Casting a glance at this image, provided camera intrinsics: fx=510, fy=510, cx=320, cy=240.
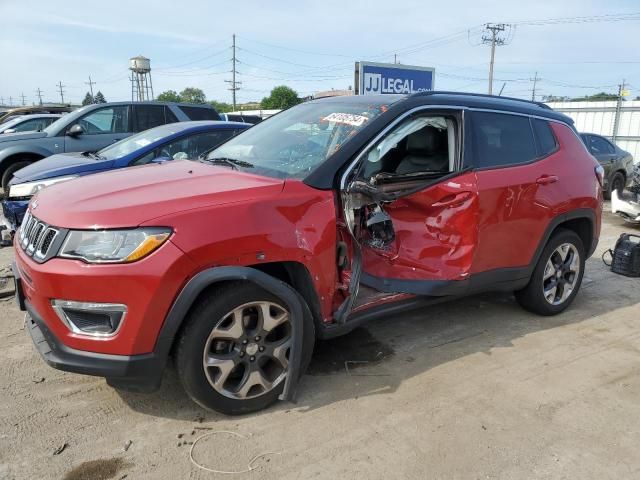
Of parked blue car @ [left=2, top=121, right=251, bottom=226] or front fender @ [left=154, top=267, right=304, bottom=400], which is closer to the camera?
front fender @ [left=154, top=267, right=304, bottom=400]

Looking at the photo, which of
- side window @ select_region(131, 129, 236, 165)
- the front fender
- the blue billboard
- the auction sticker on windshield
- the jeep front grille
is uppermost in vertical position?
the blue billboard

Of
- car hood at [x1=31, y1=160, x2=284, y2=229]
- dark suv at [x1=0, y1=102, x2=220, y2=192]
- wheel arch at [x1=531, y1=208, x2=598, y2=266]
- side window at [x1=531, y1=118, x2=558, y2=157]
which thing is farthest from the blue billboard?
car hood at [x1=31, y1=160, x2=284, y2=229]

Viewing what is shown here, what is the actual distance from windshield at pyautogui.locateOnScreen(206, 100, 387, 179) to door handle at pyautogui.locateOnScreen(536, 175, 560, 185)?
1513 millimetres

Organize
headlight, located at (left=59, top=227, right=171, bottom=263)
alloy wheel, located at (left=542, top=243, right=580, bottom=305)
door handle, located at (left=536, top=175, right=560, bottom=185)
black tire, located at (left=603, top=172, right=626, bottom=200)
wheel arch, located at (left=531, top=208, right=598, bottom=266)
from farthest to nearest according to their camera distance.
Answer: black tire, located at (left=603, top=172, right=626, bottom=200)
alloy wheel, located at (left=542, top=243, right=580, bottom=305)
wheel arch, located at (left=531, top=208, right=598, bottom=266)
door handle, located at (left=536, top=175, right=560, bottom=185)
headlight, located at (left=59, top=227, right=171, bottom=263)

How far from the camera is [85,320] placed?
2.50 m

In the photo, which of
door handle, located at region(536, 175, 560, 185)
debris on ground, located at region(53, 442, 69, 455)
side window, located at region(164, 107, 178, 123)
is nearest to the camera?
debris on ground, located at region(53, 442, 69, 455)

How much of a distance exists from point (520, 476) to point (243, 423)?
1.44 m

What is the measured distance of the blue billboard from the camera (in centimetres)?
896

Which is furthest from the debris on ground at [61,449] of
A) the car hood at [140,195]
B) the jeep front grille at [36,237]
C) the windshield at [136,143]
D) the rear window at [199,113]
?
the rear window at [199,113]

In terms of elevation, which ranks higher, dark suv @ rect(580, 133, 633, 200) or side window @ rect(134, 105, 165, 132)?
side window @ rect(134, 105, 165, 132)

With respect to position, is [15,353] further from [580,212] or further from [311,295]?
[580,212]

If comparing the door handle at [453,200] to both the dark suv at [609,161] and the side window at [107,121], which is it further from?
the dark suv at [609,161]

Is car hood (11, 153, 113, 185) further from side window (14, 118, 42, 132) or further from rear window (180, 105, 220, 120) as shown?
side window (14, 118, 42, 132)

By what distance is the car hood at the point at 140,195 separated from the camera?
2500 mm
